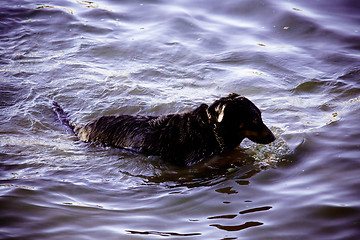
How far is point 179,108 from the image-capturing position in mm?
8883

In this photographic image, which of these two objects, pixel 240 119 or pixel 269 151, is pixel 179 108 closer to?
pixel 240 119

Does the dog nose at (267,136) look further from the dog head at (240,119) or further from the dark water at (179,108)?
the dark water at (179,108)

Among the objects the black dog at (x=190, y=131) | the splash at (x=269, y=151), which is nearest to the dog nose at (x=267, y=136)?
the black dog at (x=190, y=131)

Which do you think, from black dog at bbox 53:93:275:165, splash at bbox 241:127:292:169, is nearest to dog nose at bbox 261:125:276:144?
black dog at bbox 53:93:275:165

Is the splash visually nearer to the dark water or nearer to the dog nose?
the dark water

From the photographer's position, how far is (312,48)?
1099 centimetres

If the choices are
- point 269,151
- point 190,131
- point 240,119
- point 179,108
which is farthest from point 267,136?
point 179,108

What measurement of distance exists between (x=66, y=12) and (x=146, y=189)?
9.69 metres

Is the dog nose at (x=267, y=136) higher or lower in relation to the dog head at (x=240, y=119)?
lower

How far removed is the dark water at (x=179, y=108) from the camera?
5356 mm

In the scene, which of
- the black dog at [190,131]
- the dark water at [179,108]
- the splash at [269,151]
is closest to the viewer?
the dark water at [179,108]

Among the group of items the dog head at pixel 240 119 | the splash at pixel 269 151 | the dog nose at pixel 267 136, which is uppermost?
the dog head at pixel 240 119

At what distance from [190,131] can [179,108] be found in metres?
1.73

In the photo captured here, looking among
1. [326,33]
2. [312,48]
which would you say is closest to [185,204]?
[312,48]
